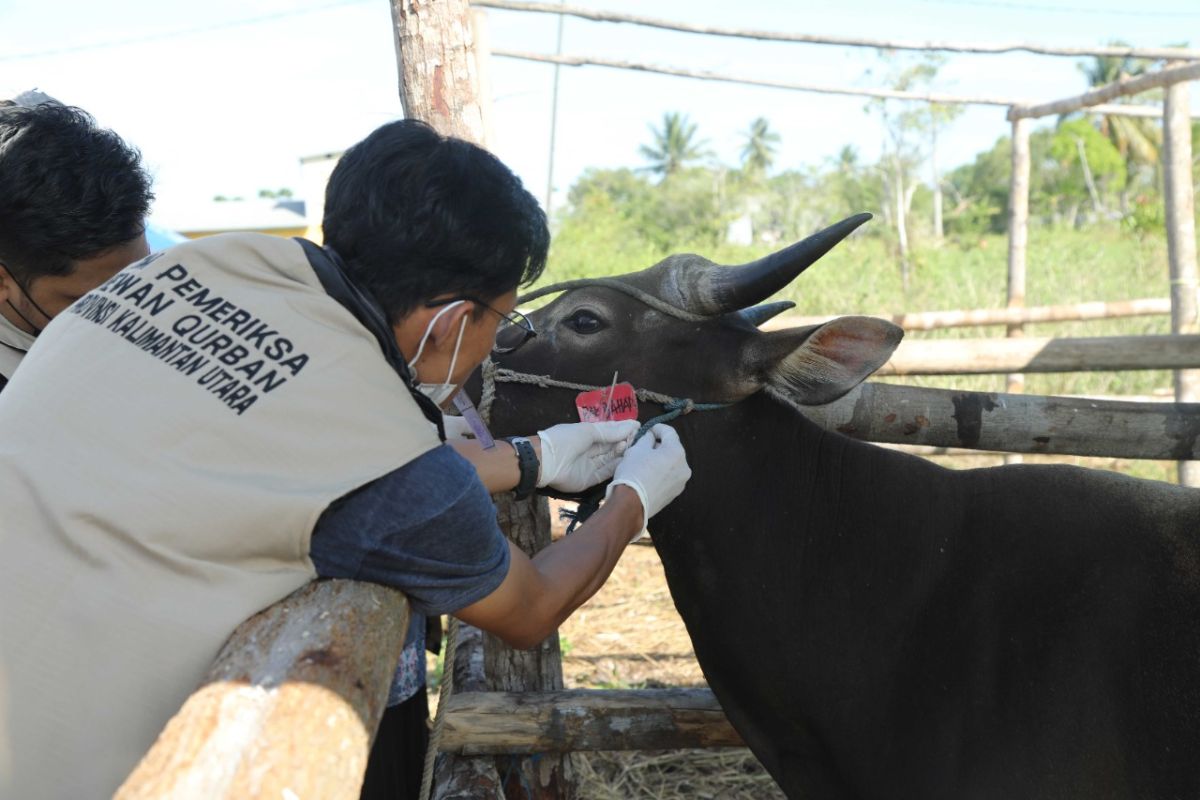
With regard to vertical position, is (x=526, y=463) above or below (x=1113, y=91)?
below

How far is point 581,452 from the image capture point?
3145 mm

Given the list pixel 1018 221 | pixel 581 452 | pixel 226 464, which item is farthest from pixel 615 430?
pixel 1018 221

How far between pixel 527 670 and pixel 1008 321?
655cm

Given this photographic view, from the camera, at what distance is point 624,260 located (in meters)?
28.2

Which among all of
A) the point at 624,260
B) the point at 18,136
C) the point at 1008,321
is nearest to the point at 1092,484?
the point at 18,136

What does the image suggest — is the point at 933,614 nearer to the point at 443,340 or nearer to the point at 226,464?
the point at 443,340

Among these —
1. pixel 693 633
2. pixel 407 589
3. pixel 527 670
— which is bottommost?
pixel 527 670

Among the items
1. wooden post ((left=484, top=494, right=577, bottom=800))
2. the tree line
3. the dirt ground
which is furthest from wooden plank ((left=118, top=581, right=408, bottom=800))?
the tree line

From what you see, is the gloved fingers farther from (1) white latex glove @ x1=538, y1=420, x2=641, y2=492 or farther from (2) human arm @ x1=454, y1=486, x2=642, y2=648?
(2) human arm @ x1=454, y1=486, x2=642, y2=648

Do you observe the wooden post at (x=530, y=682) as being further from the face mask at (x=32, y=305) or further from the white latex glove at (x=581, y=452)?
the face mask at (x=32, y=305)

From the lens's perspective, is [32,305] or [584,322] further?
[584,322]

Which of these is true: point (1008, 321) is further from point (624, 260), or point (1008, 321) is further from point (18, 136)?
point (624, 260)

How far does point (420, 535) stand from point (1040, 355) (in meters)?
4.87

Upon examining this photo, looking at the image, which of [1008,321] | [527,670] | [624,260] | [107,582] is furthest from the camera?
[624,260]
